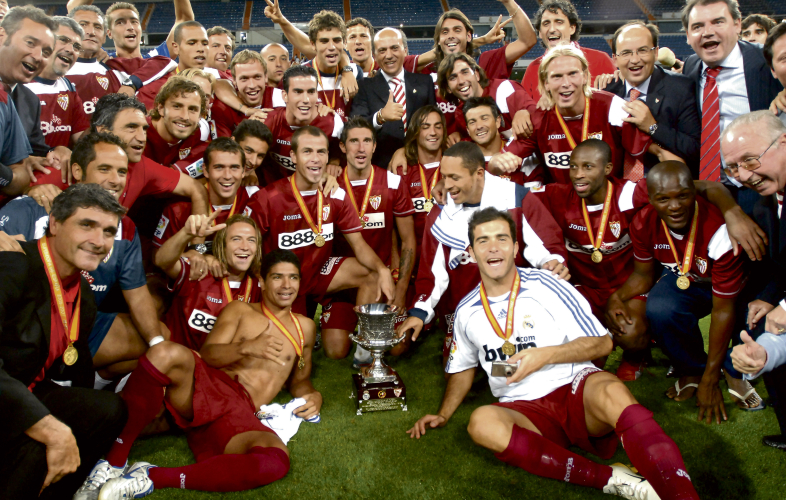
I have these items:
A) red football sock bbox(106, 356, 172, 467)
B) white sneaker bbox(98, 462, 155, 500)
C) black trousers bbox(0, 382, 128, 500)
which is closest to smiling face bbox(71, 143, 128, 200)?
red football sock bbox(106, 356, 172, 467)

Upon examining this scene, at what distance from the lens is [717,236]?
3586mm

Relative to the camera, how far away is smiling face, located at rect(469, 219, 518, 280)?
3129mm

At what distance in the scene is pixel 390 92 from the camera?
5.53 metres

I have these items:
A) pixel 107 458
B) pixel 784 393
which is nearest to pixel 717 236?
pixel 784 393

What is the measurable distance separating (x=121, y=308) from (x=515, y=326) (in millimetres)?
2664

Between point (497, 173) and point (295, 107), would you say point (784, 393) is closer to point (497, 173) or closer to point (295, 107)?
point (497, 173)

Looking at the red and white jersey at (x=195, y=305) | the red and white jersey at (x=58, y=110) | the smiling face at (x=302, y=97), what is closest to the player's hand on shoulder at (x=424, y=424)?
the red and white jersey at (x=195, y=305)

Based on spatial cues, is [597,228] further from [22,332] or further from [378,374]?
[22,332]

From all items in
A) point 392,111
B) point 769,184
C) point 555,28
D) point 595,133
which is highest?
point 555,28

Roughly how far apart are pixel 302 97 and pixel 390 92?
3.14 ft

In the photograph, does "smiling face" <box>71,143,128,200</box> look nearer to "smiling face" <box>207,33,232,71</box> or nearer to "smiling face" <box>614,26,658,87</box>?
"smiling face" <box>207,33,232,71</box>

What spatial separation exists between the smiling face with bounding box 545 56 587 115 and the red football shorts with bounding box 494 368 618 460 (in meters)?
2.26

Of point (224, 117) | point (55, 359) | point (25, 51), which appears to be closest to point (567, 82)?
point (224, 117)

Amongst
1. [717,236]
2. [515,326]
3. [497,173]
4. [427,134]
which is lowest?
[515,326]
